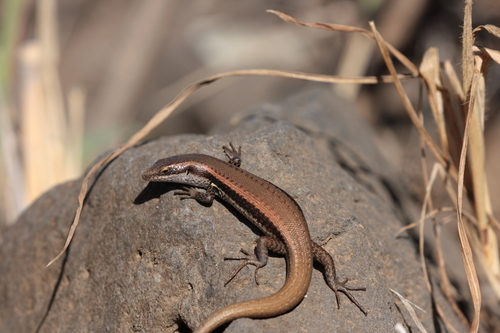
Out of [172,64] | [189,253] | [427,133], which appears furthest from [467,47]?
[172,64]

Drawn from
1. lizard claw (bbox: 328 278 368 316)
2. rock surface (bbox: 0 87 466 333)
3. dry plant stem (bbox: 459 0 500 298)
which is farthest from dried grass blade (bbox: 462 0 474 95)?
lizard claw (bbox: 328 278 368 316)

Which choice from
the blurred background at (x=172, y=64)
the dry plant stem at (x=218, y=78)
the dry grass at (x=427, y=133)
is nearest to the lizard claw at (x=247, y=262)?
the dry grass at (x=427, y=133)

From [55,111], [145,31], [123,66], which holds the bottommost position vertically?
[123,66]

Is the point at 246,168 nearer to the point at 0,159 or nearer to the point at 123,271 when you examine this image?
the point at 123,271

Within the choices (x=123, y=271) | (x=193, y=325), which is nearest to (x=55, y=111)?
(x=123, y=271)

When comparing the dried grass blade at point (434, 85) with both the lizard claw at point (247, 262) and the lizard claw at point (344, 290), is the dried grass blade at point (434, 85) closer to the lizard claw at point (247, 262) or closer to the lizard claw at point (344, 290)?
the lizard claw at point (344, 290)
